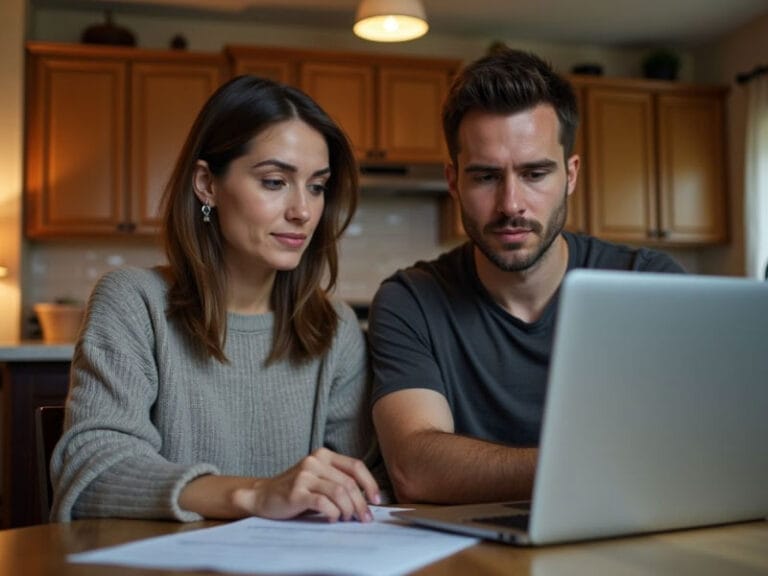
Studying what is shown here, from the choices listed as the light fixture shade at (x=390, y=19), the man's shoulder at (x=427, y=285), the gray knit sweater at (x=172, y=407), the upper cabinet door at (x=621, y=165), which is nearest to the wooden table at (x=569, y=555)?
the gray knit sweater at (x=172, y=407)

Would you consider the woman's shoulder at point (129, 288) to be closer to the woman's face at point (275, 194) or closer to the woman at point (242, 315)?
the woman at point (242, 315)

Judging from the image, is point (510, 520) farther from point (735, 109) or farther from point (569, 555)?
point (735, 109)

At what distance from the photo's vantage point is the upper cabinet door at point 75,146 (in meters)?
4.80

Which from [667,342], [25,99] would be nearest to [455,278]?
[667,342]

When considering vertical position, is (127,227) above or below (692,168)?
below

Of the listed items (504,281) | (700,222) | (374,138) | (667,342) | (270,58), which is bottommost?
(667,342)

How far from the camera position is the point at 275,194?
163cm

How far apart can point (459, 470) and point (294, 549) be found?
46 centimetres

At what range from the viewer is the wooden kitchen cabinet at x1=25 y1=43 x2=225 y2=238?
4816 millimetres

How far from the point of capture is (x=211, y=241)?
172 centimetres

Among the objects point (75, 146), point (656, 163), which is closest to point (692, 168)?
point (656, 163)

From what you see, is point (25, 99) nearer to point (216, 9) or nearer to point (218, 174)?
point (216, 9)

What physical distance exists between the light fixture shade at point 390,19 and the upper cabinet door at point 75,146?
187 centimetres

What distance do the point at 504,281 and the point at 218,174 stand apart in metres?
0.56
